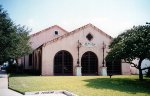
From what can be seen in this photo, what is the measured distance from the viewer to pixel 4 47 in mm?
26984

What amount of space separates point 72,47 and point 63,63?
7.92 ft

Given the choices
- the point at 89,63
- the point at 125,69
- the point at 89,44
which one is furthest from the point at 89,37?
the point at 125,69

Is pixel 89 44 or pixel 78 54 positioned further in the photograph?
pixel 89 44

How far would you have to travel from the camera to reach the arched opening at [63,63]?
30.5m

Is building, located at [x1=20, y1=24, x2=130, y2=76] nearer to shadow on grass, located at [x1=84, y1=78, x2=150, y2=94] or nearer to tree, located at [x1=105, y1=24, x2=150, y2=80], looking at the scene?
tree, located at [x1=105, y1=24, x2=150, y2=80]

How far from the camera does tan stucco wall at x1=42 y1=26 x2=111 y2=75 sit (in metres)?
29.9

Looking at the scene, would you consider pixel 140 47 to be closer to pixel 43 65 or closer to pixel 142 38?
pixel 142 38

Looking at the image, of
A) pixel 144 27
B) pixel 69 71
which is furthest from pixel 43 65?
pixel 144 27

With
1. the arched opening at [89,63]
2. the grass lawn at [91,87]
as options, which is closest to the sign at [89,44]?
the arched opening at [89,63]

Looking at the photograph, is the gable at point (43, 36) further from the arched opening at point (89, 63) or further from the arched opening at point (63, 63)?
the arched opening at point (89, 63)

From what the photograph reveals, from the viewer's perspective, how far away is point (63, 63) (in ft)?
101

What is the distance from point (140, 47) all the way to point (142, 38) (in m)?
1.07

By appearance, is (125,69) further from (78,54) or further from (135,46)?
(135,46)

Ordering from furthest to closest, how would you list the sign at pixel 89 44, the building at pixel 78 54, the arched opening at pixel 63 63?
the sign at pixel 89 44 < the arched opening at pixel 63 63 < the building at pixel 78 54
